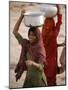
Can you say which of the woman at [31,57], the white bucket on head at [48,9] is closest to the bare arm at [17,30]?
the woman at [31,57]

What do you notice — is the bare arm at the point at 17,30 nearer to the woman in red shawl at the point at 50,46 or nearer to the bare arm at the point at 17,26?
the bare arm at the point at 17,26

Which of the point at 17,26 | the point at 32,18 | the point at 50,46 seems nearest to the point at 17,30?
the point at 17,26

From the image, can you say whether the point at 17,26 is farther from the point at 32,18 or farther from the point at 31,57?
the point at 31,57

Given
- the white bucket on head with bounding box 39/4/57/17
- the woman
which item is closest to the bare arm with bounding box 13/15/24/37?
the woman

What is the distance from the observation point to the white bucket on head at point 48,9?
6.56 feet

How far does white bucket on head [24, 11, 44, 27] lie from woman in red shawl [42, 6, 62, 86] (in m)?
0.07

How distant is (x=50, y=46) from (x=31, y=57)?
20 cm

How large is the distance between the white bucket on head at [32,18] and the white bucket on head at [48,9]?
6 centimetres

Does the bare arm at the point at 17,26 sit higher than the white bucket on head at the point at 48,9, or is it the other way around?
the white bucket on head at the point at 48,9

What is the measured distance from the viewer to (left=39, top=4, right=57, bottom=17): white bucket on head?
2.00 meters

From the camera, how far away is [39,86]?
1.99m

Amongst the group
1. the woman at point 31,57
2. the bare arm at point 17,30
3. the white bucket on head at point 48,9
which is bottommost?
the woman at point 31,57

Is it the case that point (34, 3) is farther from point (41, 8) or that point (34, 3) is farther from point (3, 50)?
point (3, 50)

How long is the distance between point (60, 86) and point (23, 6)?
2.51ft
